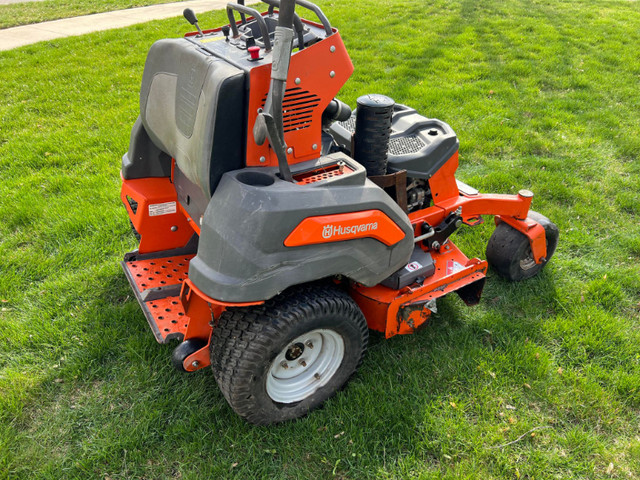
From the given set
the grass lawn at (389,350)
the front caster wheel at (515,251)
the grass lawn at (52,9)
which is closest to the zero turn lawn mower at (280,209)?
the grass lawn at (389,350)

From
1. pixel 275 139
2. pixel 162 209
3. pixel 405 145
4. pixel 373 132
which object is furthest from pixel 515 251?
pixel 162 209

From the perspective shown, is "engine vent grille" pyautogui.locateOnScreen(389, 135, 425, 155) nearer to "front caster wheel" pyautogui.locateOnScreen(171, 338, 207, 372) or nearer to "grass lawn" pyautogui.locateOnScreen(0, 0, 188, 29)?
"front caster wheel" pyautogui.locateOnScreen(171, 338, 207, 372)

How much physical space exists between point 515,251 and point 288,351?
1.78 m

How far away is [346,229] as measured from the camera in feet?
7.62

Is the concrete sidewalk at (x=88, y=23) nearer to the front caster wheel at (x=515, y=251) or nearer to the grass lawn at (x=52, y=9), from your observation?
the grass lawn at (x=52, y=9)

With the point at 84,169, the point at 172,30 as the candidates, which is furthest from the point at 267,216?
the point at 172,30

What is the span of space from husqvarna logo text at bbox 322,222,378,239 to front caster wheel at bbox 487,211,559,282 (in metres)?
1.49

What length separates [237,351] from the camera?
2.29 metres

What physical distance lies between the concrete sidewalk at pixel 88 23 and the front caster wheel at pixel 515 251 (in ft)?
24.0

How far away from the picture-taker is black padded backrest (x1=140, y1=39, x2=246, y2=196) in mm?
2219

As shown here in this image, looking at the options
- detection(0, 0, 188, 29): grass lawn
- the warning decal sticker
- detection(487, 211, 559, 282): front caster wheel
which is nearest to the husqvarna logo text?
the warning decal sticker

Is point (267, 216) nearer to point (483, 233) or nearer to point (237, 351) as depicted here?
point (237, 351)

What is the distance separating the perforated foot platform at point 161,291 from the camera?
2846 mm

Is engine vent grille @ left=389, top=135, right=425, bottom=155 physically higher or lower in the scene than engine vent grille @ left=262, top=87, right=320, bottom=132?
lower
